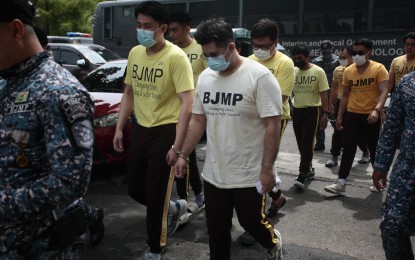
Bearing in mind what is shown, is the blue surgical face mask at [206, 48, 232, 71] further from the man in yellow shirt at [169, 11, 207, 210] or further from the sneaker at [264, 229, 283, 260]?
the man in yellow shirt at [169, 11, 207, 210]

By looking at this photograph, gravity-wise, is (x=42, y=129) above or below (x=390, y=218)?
above

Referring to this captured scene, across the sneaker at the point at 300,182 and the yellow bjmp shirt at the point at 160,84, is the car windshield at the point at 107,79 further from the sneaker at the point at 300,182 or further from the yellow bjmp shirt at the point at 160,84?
the yellow bjmp shirt at the point at 160,84

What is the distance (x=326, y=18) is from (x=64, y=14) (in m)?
19.9

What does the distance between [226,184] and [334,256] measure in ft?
4.75

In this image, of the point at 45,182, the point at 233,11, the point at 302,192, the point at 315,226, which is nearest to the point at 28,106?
the point at 45,182

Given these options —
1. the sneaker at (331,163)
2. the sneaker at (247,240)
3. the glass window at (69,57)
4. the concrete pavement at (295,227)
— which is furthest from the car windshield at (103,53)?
the sneaker at (247,240)

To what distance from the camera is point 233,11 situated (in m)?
16.2

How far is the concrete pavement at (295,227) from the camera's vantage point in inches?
155

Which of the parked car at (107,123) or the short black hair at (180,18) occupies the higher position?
the short black hair at (180,18)

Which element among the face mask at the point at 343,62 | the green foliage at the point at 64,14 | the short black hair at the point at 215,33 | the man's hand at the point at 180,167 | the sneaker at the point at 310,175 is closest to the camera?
the short black hair at the point at 215,33

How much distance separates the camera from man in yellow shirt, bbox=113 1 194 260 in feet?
11.6

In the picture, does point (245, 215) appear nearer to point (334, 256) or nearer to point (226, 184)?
point (226, 184)

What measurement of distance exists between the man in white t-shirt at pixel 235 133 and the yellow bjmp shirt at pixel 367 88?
118 inches

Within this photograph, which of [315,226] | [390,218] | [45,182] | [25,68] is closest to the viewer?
[45,182]
